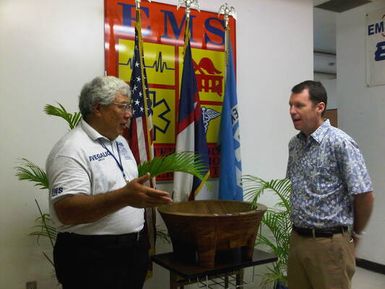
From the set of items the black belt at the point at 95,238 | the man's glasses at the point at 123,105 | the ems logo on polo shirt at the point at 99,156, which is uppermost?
the man's glasses at the point at 123,105

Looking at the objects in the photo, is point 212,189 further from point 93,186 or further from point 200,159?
point 93,186

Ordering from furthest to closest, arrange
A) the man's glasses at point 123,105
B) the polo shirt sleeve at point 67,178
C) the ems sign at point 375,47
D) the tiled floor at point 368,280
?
1. the ems sign at point 375,47
2. the tiled floor at point 368,280
3. the man's glasses at point 123,105
4. the polo shirt sleeve at point 67,178

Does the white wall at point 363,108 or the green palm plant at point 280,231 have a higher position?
the white wall at point 363,108

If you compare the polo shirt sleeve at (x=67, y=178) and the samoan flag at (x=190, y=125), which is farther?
the samoan flag at (x=190, y=125)

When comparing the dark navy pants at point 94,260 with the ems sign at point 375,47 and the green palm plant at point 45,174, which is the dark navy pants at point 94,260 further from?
the ems sign at point 375,47

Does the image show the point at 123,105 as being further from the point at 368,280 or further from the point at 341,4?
the point at 341,4

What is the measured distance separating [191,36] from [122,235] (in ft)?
5.36

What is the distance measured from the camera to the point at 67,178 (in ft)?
4.42

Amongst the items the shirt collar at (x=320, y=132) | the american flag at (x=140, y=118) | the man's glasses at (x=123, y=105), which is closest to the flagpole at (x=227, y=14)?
the american flag at (x=140, y=118)

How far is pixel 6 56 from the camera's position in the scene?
216 centimetres

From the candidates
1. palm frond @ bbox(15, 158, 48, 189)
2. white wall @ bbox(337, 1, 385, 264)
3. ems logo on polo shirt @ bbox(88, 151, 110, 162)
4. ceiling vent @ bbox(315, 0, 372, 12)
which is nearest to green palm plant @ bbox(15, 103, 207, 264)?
palm frond @ bbox(15, 158, 48, 189)

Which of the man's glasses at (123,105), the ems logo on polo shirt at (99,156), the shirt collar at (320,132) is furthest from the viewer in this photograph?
the shirt collar at (320,132)

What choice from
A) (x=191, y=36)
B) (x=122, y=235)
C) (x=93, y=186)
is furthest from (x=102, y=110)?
(x=191, y=36)

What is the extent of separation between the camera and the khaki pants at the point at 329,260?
1.82 m
